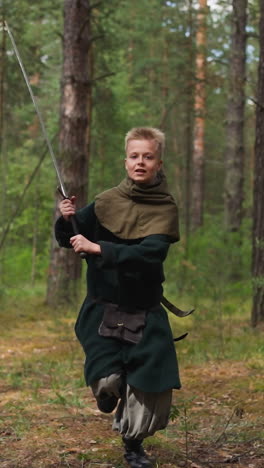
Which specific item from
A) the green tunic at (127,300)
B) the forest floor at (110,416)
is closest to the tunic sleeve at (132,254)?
the green tunic at (127,300)

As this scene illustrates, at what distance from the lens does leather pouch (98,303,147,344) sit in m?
4.09

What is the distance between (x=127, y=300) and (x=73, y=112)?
843 centimetres

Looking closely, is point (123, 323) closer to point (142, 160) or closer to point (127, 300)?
point (127, 300)

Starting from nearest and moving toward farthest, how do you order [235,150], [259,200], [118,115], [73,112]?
[259,200] → [73,112] → [235,150] → [118,115]

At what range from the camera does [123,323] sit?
4094 millimetres

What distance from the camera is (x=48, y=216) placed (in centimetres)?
2109

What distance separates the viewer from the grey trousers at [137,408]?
4.05 meters

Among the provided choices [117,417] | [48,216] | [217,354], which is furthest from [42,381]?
[48,216]

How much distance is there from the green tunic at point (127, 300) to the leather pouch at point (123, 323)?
3cm

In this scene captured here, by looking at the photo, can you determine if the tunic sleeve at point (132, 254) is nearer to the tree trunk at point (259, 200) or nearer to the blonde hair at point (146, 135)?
the blonde hair at point (146, 135)

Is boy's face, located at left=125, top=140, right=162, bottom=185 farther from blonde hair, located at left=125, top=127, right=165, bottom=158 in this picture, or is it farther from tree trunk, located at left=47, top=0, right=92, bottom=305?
tree trunk, located at left=47, top=0, right=92, bottom=305

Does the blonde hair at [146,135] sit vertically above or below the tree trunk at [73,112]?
below

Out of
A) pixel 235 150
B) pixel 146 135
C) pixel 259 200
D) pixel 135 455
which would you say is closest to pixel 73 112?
pixel 259 200

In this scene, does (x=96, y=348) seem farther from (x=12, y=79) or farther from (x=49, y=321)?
(x=12, y=79)
